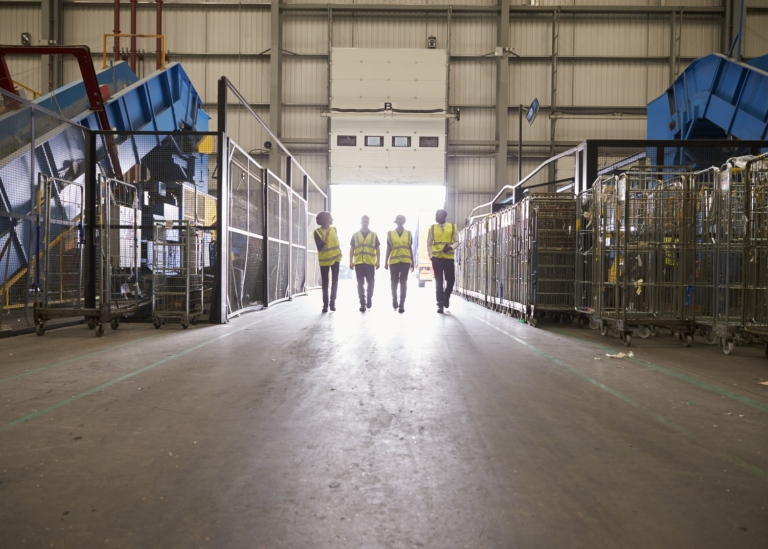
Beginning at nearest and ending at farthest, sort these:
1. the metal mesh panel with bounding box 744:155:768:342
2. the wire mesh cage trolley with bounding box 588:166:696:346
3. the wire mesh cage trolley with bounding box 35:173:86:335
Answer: the metal mesh panel with bounding box 744:155:768:342, the wire mesh cage trolley with bounding box 588:166:696:346, the wire mesh cage trolley with bounding box 35:173:86:335

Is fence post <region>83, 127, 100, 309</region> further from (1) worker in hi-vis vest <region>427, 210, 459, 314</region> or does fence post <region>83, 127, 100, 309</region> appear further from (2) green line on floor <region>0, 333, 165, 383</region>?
(1) worker in hi-vis vest <region>427, 210, 459, 314</region>

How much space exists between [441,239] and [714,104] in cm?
632

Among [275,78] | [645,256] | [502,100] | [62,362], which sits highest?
[275,78]

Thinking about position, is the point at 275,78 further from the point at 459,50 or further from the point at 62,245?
the point at 62,245

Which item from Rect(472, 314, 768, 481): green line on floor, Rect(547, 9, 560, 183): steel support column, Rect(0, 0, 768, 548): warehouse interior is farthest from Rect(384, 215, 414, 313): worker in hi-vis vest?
Rect(547, 9, 560, 183): steel support column

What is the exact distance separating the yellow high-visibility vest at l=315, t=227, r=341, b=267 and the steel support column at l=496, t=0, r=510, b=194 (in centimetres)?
1230

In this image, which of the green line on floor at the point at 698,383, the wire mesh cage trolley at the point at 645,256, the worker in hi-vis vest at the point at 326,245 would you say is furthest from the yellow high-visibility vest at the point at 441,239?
the green line on floor at the point at 698,383

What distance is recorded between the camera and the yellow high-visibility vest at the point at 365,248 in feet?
36.0

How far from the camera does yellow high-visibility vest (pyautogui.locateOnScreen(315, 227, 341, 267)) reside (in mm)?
10898

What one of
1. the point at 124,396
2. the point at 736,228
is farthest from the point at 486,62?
the point at 124,396

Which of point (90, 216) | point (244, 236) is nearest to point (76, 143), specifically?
point (90, 216)

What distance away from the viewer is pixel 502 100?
21.4 m

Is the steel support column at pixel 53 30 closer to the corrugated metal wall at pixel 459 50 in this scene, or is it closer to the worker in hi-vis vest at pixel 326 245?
the corrugated metal wall at pixel 459 50

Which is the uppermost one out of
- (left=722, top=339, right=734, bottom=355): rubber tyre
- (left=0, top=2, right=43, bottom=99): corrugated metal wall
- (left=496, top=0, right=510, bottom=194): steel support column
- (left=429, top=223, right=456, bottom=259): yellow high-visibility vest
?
(left=0, top=2, right=43, bottom=99): corrugated metal wall
